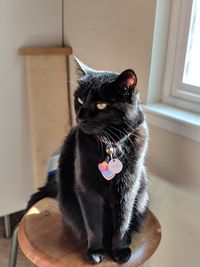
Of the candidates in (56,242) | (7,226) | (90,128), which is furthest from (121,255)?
(7,226)

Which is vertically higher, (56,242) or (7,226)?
(56,242)

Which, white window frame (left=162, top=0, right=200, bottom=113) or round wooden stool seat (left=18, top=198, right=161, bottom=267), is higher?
white window frame (left=162, top=0, right=200, bottom=113)

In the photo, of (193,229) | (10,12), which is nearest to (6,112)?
(10,12)

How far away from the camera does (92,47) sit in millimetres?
1369

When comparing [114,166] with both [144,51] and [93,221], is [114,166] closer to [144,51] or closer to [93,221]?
[93,221]

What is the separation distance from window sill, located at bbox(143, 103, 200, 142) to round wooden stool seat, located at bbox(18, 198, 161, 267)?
30 centimetres

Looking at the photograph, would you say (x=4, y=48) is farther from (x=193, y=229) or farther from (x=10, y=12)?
(x=193, y=229)

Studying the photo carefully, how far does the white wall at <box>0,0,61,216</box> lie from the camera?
1.40m

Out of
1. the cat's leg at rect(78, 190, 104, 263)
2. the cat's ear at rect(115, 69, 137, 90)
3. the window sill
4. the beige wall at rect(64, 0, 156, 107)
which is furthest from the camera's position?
the beige wall at rect(64, 0, 156, 107)

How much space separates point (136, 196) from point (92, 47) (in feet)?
2.37

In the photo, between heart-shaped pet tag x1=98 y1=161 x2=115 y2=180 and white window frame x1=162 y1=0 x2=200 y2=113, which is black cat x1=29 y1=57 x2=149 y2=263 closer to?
heart-shaped pet tag x1=98 y1=161 x2=115 y2=180

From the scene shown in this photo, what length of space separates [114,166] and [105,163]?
0.08 feet

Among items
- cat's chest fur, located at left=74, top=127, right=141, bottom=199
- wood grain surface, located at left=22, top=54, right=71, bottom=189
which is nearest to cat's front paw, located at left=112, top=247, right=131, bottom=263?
cat's chest fur, located at left=74, top=127, right=141, bottom=199

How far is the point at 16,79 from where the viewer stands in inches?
58.1
